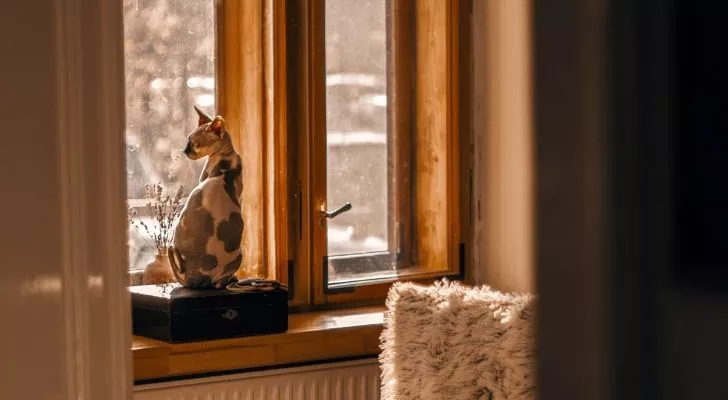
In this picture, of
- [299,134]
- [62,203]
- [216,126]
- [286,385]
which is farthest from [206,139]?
[62,203]

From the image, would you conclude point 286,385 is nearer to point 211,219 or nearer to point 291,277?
point 291,277

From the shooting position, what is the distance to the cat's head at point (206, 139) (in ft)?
8.11

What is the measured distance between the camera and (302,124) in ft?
8.83

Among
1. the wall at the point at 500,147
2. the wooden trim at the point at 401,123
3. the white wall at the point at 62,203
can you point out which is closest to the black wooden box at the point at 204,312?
the wooden trim at the point at 401,123

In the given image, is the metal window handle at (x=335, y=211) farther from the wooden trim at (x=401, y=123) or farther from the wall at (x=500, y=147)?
the wall at (x=500, y=147)

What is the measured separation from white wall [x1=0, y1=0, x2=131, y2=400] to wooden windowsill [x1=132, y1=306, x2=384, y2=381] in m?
1.55

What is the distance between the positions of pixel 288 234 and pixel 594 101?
102 inches

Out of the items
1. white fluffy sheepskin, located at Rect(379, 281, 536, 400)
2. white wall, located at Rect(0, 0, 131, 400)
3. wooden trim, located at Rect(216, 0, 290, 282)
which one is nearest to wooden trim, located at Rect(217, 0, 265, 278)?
wooden trim, located at Rect(216, 0, 290, 282)

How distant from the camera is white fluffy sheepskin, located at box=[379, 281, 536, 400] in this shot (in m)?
2.09

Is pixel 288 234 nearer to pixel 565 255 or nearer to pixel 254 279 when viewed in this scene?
pixel 254 279

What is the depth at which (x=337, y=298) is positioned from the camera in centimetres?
278

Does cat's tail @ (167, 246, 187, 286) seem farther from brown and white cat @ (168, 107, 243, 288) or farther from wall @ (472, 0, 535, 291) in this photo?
wall @ (472, 0, 535, 291)

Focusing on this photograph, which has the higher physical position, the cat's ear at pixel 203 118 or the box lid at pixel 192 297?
the cat's ear at pixel 203 118

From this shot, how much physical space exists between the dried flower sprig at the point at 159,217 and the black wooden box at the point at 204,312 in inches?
6.5
